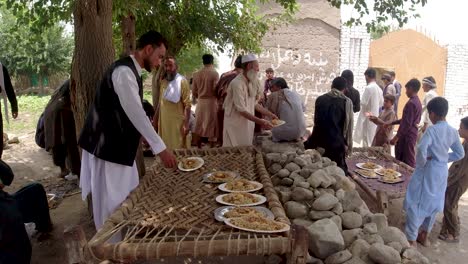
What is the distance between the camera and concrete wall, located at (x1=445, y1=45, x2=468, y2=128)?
11.7 m

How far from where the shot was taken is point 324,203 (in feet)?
10.2

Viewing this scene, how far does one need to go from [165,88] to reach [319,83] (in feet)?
20.8

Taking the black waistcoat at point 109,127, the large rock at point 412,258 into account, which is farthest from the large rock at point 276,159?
the black waistcoat at point 109,127

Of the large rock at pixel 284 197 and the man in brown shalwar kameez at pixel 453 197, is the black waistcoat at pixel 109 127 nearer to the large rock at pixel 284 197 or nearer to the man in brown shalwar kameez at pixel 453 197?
the large rock at pixel 284 197

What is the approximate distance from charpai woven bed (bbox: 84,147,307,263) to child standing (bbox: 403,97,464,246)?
1.87 metres

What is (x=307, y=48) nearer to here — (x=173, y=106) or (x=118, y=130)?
(x=173, y=106)

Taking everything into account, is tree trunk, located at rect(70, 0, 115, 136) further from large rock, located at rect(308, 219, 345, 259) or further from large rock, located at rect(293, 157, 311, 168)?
large rock, located at rect(308, 219, 345, 259)

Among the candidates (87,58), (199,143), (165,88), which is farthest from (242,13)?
(87,58)

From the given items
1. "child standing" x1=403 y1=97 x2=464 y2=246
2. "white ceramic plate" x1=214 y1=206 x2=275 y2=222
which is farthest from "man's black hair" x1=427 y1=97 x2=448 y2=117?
"white ceramic plate" x1=214 y1=206 x2=275 y2=222

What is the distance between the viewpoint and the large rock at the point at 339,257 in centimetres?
270

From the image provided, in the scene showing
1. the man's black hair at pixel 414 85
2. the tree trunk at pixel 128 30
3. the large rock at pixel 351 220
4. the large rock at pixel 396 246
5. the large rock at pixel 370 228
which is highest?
the tree trunk at pixel 128 30

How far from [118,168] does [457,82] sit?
464 inches

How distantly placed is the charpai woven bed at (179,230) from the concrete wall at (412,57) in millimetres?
10201

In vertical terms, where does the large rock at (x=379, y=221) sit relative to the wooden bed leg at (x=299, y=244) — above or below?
below
